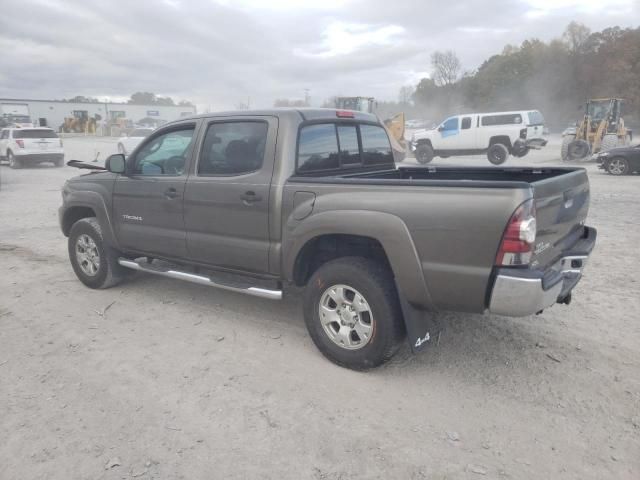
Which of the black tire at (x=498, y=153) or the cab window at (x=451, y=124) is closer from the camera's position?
the black tire at (x=498, y=153)

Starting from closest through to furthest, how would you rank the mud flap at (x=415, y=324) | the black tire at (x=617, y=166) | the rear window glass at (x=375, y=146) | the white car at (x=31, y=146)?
the mud flap at (x=415, y=324) → the rear window glass at (x=375, y=146) → the black tire at (x=617, y=166) → the white car at (x=31, y=146)

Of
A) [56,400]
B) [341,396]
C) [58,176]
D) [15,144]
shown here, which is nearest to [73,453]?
[56,400]

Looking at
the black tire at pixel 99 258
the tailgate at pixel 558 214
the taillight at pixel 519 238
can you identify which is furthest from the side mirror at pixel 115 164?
the tailgate at pixel 558 214

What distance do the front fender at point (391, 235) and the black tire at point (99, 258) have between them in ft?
9.06

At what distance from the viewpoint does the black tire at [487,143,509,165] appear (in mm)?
19000

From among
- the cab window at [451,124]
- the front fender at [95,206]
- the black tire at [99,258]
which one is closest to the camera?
the front fender at [95,206]

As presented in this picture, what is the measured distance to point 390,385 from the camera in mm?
3395

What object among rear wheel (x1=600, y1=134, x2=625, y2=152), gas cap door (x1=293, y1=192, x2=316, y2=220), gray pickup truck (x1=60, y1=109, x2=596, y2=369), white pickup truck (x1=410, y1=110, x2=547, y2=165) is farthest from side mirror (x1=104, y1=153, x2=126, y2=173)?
rear wheel (x1=600, y1=134, x2=625, y2=152)

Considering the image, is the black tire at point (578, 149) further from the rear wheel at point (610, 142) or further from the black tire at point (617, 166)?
the black tire at point (617, 166)

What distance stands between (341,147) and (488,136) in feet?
55.4

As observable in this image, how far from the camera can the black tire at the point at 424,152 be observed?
21.5m

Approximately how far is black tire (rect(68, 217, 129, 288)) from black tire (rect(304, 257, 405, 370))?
103 inches

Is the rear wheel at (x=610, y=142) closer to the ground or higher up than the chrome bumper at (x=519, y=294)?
higher up

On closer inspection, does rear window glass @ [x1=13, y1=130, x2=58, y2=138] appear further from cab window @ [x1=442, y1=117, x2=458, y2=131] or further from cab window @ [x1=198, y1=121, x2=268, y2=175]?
cab window @ [x1=198, y1=121, x2=268, y2=175]
